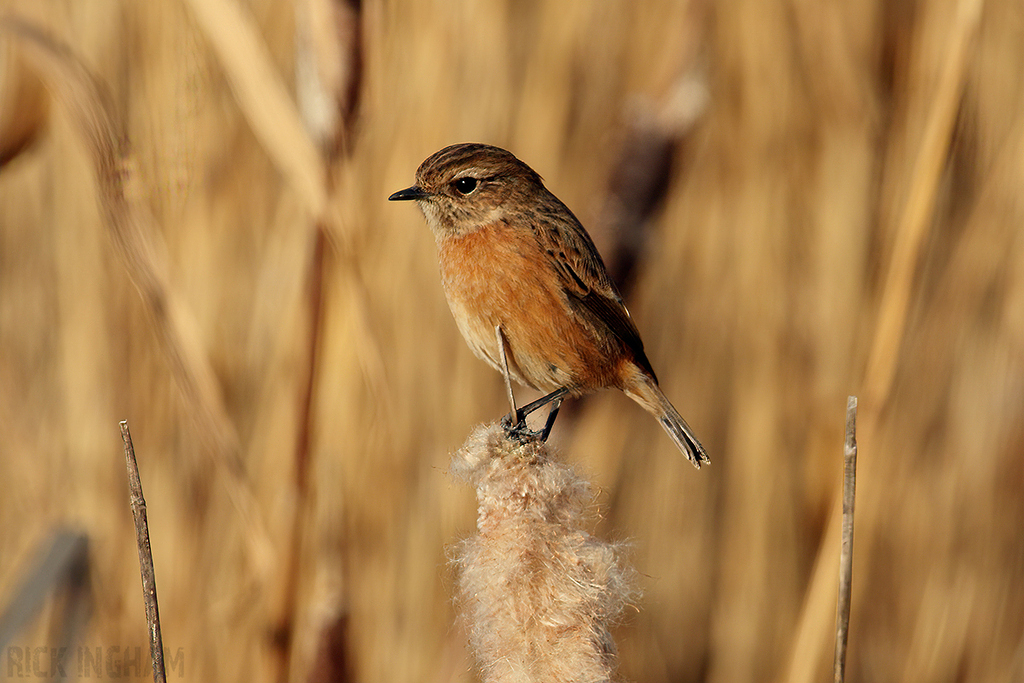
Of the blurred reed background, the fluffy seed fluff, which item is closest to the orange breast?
the blurred reed background

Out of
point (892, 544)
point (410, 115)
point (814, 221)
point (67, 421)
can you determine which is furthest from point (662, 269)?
point (67, 421)

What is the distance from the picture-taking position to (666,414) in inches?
92.7

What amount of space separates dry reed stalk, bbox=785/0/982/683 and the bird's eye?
1216 millimetres

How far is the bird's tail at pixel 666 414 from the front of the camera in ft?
7.48

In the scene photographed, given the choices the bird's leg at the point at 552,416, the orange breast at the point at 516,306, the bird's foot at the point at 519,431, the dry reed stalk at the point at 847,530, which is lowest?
the dry reed stalk at the point at 847,530

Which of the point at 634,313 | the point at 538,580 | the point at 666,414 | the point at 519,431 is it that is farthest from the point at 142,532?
the point at 634,313

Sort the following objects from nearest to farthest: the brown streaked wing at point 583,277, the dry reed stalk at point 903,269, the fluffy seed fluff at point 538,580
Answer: the fluffy seed fluff at point 538,580, the dry reed stalk at point 903,269, the brown streaked wing at point 583,277

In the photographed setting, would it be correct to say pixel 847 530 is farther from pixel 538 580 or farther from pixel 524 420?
pixel 524 420

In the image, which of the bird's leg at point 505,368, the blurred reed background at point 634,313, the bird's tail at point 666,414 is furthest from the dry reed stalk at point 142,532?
the bird's tail at point 666,414

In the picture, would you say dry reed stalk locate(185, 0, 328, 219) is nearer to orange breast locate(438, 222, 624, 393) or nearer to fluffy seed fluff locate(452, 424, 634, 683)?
orange breast locate(438, 222, 624, 393)

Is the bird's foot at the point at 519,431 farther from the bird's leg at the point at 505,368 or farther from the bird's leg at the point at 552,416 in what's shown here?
the bird's leg at the point at 552,416

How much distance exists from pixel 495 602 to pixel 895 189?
2.67m

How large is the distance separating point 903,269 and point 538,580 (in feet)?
4.68

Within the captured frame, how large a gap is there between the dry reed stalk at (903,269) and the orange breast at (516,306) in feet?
2.73
